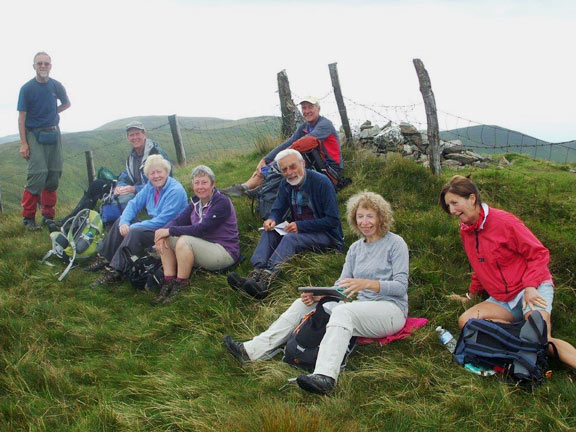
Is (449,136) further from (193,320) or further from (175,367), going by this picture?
(175,367)

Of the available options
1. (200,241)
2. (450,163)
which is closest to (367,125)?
(450,163)

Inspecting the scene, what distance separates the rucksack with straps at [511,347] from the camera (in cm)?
313

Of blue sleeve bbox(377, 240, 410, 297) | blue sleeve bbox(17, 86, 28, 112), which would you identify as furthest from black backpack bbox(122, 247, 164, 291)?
blue sleeve bbox(17, 86, 28, 112)

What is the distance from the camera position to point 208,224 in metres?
5.36

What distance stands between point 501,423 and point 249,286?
8.37ft

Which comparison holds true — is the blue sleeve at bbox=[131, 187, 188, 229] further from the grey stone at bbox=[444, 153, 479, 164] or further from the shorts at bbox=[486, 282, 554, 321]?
the grey stone at bbox=[444, 153, 479, 164]

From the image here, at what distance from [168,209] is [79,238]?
1.57 metres

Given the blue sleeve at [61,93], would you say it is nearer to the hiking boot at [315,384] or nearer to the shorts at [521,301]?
the hiking boot at [315,384]

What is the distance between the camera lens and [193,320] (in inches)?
184

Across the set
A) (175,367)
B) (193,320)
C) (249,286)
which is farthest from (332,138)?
(175,367)

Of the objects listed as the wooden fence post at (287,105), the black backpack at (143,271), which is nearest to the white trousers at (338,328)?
the black backpack at (143,271)

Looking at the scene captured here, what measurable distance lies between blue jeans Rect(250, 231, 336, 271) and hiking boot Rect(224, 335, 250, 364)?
117 centimetres

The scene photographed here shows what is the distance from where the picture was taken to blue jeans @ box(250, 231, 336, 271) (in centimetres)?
507

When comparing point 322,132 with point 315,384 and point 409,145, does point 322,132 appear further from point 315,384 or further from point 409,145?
point 315,384
